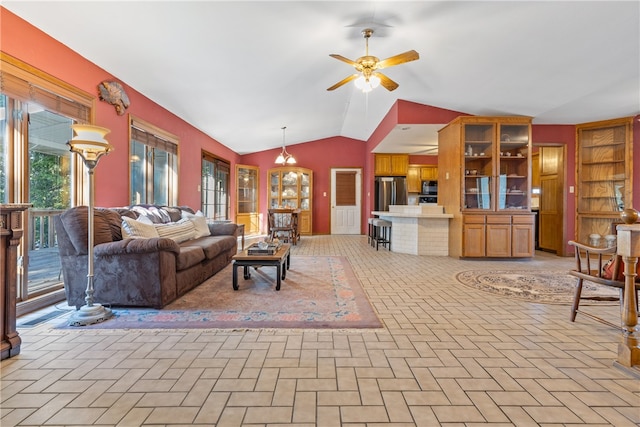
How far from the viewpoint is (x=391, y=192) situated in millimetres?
8117

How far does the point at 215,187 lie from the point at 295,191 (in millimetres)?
2394

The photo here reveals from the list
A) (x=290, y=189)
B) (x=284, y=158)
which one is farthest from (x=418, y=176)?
(x=284, y=158)

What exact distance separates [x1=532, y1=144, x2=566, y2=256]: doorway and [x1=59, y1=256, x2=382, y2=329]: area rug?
4738mm

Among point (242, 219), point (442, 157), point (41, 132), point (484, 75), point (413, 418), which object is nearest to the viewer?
point (413, 418)

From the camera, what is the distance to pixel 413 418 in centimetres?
128

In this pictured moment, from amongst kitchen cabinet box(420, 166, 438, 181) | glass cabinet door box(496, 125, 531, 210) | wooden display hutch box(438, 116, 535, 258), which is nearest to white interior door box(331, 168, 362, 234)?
kitchen cabinet box(420, 166, 438, 181)

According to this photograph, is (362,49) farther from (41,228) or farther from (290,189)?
(290,189)

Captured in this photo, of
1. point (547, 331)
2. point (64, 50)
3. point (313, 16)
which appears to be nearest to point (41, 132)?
point (64, 50)

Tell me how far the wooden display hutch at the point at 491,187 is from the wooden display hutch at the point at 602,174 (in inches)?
53.6

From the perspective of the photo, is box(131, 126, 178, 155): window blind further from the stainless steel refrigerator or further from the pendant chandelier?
the stainless steel refrigerator

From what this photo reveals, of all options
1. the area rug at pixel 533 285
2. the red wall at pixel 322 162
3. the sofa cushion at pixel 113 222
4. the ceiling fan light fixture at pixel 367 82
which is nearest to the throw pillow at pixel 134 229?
the sofa cushion at pixel 113 222

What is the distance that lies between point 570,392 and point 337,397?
117 cm

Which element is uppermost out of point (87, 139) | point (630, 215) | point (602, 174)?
point (602, 174)

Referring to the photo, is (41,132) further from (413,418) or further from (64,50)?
(413,418)
